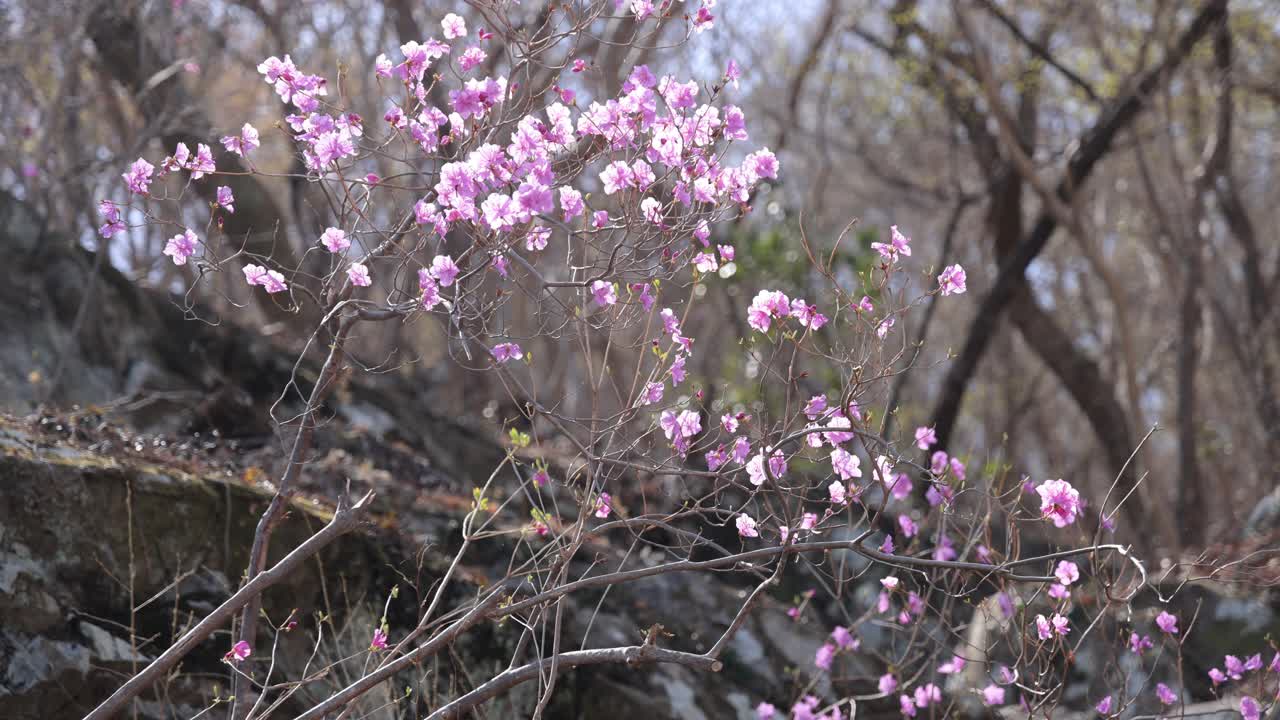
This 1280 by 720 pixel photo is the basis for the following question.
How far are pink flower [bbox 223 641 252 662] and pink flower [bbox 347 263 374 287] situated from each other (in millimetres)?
1009

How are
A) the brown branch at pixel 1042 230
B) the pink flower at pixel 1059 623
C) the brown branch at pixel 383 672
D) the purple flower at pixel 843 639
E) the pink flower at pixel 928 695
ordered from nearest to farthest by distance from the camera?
the brown branch at pixel 383 672, the pink flower at pixel 1059 623, the pink flower at pixel 928 695, the purple flower at pixel 843 639, the brown branch at pixel 1042 230

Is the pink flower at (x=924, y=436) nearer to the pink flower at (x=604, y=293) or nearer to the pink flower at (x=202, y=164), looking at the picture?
the pink flower at (x=604, y=293)

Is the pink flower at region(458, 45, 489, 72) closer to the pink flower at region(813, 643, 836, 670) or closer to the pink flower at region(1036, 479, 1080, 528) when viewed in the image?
the pink flower at region(1036, 479, 1080, 528)

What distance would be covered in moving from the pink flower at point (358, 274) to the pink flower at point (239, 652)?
39.7 inches

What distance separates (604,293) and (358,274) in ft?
2.28

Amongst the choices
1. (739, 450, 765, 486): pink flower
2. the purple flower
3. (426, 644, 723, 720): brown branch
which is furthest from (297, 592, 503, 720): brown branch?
the purple flower

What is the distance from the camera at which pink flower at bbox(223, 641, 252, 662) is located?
3033 millimetres

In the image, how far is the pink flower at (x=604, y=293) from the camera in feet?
10.5

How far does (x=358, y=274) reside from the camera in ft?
10.2

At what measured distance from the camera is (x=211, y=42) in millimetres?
9844

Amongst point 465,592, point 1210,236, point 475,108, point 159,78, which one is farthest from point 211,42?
point 1210,236

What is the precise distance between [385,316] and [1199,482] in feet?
26.8

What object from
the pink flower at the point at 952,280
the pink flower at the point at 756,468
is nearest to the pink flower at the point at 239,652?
the pink flower at the point at 756,468

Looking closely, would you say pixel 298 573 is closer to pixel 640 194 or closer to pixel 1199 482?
pixel 640 194
